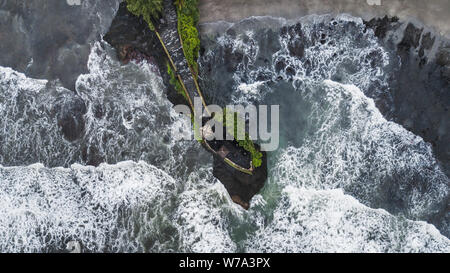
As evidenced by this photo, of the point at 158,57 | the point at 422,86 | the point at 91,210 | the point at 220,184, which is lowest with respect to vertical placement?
the point at 91,210

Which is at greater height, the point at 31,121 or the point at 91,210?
the point at 31,121

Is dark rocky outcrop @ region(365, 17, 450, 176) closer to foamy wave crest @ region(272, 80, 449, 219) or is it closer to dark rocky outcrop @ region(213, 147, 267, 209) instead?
foamy wave crest @ region(272, 80, 449, 219)

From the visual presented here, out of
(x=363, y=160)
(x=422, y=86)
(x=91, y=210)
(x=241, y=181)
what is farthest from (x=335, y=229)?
(x=91, y=210)

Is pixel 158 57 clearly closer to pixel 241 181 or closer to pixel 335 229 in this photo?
pixel 241 181

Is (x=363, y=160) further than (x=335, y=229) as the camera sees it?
Yes

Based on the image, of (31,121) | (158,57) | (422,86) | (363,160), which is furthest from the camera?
(31,121)

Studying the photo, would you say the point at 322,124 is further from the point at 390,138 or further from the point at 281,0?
the point at 281,0

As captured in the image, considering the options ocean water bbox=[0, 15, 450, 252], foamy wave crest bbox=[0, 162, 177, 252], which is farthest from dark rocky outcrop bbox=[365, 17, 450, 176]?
foamy wave crest bbox=[0, 162, 177, 252]

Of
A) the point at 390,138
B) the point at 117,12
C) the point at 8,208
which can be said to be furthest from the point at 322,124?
the point at 8,208
